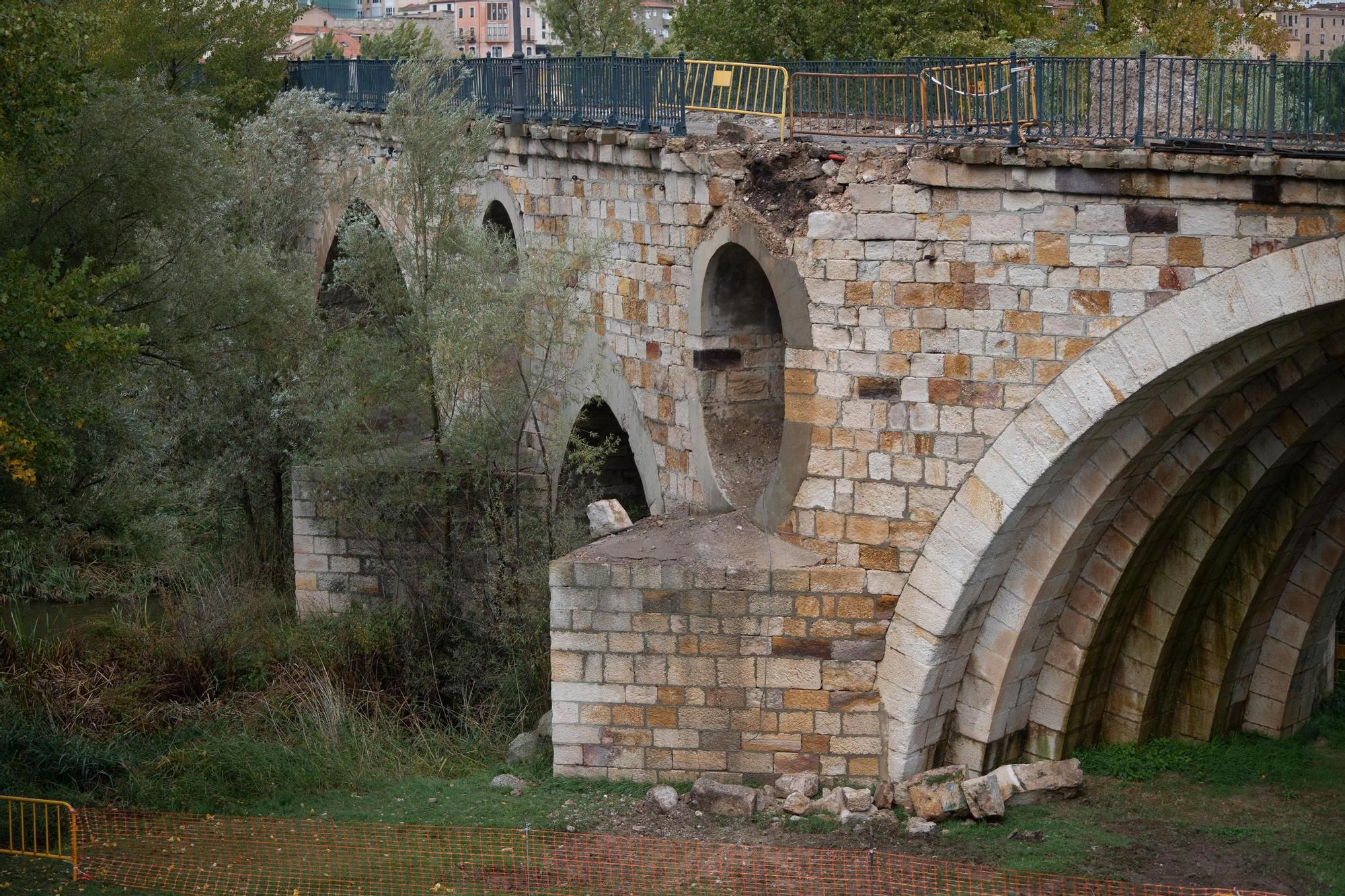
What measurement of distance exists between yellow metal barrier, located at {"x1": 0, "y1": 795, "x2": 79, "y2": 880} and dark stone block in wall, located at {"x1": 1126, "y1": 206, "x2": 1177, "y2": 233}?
7.11 metres

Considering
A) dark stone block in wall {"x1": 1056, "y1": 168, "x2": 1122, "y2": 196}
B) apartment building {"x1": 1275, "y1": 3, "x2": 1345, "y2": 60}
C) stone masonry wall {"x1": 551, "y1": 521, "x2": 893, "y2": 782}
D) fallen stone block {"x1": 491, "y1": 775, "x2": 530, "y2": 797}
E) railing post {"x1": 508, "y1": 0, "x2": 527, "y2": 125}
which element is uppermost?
apartment building {"x1": 1275, "y1": 3, "x2": 1345, "y2": 60}

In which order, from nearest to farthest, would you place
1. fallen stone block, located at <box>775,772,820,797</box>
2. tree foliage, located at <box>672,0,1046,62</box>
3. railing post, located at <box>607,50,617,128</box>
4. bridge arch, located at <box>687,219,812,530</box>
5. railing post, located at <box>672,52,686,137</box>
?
fallen stone block, located at <box>775,772,820,797</box> → bridge arch, located at <box>687,219,812,530</box> → railing post, located at <box>672,52,686,137</box> → railing post, located at <box>607,50,617,128</box> → tree foliage, located at <box>672,0,1046,62</box>

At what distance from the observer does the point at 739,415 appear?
39.3 ft

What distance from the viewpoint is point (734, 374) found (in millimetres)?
11891

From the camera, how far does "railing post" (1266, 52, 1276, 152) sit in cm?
841

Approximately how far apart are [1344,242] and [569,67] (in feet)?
25.6

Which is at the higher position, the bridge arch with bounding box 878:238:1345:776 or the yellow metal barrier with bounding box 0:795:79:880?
the bridge arch with bounding box 878:238:1345:776

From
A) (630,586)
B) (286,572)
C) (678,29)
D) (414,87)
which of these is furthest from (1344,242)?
(678,29)

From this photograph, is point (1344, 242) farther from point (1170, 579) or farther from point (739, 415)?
point (739, 415)

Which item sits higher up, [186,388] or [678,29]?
[678,29]

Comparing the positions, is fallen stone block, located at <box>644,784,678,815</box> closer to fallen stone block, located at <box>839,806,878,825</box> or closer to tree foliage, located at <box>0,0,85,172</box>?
fallen stone block, located at <box>839,806,878,825</box>

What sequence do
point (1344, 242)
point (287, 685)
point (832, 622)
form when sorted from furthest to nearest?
point (287, 685) → point (832, 622) → point (1344, 242)

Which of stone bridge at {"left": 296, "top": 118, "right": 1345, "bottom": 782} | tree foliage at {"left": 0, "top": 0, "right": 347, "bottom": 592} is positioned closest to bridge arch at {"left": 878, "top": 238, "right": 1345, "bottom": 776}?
stone bridge at {"left": 296, "top": 118, "right": 1345, "bottom": 782}

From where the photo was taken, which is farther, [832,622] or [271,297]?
[271,297]
